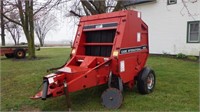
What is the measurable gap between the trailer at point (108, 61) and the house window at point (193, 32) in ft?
31.4

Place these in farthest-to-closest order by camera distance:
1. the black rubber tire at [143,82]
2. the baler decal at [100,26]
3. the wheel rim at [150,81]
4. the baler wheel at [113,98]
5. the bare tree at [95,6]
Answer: the bare tree at [95,6], the wheel rim at [150,81], the black rubber tire at [143,82], the baler decal at [100,26], the baler wheel at [113,98]

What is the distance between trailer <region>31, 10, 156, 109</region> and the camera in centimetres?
479

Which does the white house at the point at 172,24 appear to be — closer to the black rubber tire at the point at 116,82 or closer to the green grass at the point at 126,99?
the green grass at the point at 126,99

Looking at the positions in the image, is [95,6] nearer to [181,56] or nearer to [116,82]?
[116,82]

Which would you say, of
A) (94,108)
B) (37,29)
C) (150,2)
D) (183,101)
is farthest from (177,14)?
(37,29)

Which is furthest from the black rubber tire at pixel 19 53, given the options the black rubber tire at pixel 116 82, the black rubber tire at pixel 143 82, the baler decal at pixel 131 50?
the black rubber tire at pixel 116 82

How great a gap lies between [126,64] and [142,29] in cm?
128

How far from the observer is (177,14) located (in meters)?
15.9

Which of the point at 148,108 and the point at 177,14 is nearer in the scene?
the point at 148,108

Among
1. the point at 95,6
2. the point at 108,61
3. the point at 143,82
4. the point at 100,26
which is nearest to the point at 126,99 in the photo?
the point at 143,82

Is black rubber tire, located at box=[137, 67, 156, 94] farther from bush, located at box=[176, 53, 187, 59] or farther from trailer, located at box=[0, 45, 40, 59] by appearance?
trailer, located at box=[0, 45, 40, 59]

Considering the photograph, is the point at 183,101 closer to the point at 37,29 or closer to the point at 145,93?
the point at 145,93

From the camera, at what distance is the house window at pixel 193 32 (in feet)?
48.5

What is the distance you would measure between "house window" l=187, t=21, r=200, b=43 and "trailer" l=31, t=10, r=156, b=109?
9.57 meters
